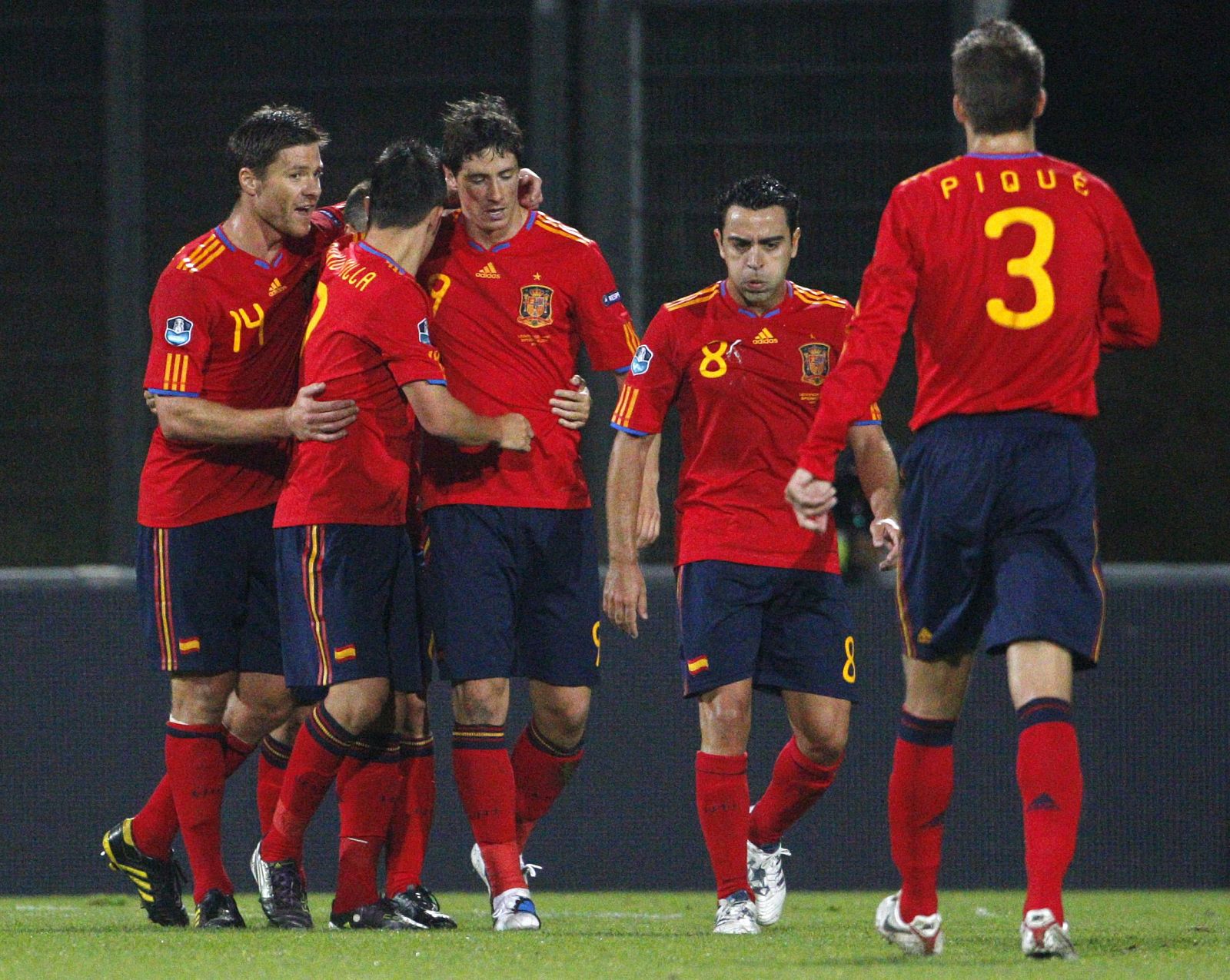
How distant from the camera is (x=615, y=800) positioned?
24.7ft

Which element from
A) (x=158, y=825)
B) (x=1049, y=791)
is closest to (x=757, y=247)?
(x=1049, y=791)

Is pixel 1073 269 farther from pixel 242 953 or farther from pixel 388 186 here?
pixel 242 953

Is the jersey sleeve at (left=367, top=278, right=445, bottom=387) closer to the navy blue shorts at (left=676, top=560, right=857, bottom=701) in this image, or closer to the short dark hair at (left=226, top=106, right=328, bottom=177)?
the short dark hair at (left=226, top=106, right=328, bottom=177)

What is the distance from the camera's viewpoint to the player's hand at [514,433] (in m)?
5.11

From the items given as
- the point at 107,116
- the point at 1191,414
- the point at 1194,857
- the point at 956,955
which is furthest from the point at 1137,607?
the point at 107,116

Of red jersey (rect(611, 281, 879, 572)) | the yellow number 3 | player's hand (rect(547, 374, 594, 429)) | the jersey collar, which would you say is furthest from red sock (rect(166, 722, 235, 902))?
the yellow number 3

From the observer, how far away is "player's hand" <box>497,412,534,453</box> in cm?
511

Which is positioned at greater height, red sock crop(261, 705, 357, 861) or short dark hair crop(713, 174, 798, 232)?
short dark hair crop(713, 174, 798, 232)

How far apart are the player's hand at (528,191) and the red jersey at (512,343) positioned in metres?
0.09

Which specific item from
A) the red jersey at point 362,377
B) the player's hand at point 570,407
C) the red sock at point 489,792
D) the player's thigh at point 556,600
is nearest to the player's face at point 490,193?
the red jersey at point 362,377

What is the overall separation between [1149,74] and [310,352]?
17.9ft

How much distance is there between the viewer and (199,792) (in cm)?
532

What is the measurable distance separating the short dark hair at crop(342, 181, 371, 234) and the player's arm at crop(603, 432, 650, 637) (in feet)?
3.12

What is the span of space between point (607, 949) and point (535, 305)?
1754mm
